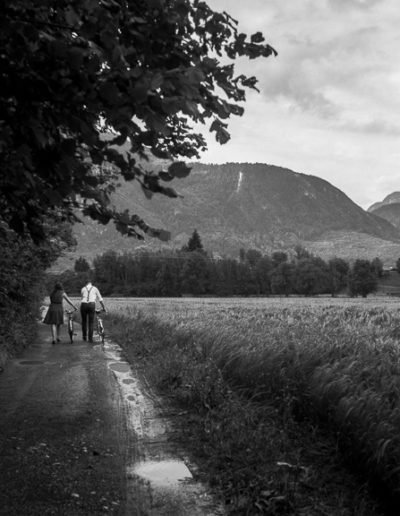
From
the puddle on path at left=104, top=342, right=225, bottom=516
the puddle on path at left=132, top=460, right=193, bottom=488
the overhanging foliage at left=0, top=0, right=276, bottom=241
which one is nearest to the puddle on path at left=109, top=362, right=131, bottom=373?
the puddle on path at left=104, top=342, right=225, bottom=516

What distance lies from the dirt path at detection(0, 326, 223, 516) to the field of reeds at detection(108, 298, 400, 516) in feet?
1.46

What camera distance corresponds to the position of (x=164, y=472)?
491 centimetres

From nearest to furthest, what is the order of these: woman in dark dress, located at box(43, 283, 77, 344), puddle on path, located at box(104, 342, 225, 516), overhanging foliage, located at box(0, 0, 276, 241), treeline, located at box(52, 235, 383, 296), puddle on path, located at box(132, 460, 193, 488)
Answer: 1. overhanging foliage, located at box(0, 0, 276, 241)
2. puddle on path, located at box(104, 342, 225, 516)
3. puddle on path, located at box(132, 460, 193, 488)
4. woman in dark dress, located at box(43, 283, 77, 344)
5. treeline, located at box(52, 235, 383, 296)

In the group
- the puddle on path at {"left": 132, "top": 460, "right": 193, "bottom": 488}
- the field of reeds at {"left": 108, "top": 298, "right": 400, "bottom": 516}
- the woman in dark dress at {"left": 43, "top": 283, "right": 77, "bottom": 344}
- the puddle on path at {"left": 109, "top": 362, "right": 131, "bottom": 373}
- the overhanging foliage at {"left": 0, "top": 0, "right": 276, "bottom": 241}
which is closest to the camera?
the overhanging foliage at {"left": 0, "top": 0, "right": 276, "bottom": 241}

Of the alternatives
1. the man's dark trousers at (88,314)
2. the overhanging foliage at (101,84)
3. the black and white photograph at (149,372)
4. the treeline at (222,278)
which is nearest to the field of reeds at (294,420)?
the black and white photograph at (149,372)

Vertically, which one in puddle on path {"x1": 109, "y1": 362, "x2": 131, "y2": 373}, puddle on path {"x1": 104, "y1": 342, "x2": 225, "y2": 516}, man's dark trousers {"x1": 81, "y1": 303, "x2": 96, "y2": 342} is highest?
man's dark trousers {"x1": 81, "y1": 303, "x2": 96, "y2": 342}

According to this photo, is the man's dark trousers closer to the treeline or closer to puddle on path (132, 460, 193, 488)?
puddle on path (132, 460, 193, 488)

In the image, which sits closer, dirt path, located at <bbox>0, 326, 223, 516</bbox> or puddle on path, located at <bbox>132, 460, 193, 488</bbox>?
dirt path, located at <bbox>0, 326, 223, 516</bbox>

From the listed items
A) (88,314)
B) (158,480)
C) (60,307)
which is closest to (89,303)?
(88,314)

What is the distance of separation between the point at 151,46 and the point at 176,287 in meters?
136

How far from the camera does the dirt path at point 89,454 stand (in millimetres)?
4176

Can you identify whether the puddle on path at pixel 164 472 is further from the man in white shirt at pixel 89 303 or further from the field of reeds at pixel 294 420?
the man in white shirt at pixel 89 303

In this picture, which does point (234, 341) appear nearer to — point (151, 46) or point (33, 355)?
point (33, 355)

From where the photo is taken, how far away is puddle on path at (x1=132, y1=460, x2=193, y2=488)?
4641 millimetres
